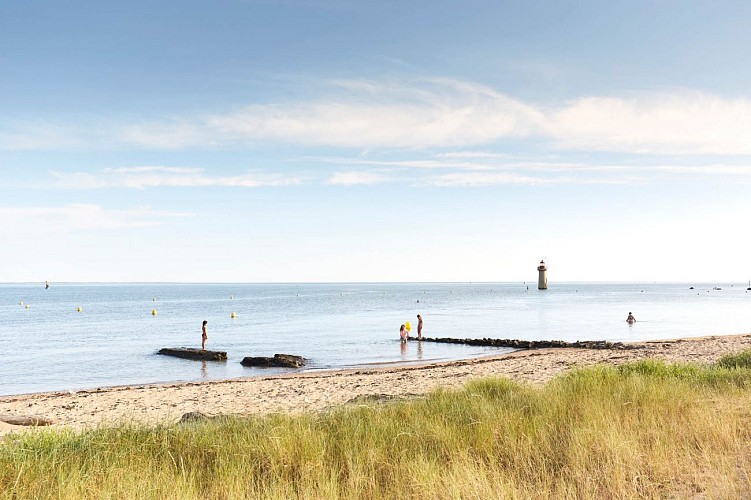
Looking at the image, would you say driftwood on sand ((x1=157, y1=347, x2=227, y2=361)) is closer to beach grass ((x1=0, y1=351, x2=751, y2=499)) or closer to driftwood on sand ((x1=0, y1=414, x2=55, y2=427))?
driftwood on sand ((x1=0, y1=414, x2=55, y2=427))

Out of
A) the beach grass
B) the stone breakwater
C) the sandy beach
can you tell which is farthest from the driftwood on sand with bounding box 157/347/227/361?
the beach grass

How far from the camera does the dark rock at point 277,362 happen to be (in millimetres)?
30859

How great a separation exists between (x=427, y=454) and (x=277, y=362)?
25.5m

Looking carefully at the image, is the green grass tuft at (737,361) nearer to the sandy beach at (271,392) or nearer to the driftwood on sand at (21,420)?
the sandy beach at (271,392)

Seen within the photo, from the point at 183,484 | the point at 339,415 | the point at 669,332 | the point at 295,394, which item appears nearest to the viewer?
the point at 183,484

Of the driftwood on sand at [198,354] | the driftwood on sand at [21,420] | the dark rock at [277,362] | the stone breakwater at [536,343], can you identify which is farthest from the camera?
the stone breakwater at [536,343]

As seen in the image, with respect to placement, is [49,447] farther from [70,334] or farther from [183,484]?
[70,334]

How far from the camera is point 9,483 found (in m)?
5.62

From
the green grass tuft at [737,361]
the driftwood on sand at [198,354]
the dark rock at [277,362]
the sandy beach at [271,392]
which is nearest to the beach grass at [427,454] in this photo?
the sandy beach at [271,392]

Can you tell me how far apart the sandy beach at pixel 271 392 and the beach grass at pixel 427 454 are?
6.61m

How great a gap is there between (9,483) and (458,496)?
446 centimetres

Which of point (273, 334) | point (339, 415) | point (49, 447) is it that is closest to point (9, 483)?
point (49, 447)

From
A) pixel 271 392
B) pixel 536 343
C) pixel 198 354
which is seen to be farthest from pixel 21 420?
pixel 536 343

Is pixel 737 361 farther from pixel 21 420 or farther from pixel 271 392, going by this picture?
pixel 21 420
